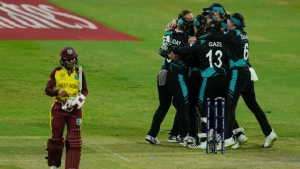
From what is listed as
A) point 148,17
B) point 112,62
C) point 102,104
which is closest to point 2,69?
point 112,62

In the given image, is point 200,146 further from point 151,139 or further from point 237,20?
point 237,20

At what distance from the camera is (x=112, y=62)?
91.6 ft

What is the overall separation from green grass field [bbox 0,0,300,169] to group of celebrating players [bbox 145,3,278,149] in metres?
0.41

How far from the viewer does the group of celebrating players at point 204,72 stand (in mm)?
16641

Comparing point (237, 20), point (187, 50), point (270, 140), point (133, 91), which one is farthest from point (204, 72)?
point (133, 91)

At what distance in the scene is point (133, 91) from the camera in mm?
24156

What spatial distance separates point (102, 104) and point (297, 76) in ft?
21.9

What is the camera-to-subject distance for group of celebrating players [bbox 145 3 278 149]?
16641 millimetres

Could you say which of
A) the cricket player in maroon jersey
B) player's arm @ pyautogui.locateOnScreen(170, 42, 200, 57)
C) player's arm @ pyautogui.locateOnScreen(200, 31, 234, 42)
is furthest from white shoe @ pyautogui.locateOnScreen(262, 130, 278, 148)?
the cricket player in maroon jersey

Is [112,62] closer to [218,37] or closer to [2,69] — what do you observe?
[2,69]

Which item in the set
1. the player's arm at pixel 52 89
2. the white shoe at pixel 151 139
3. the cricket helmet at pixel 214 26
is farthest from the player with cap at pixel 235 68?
the player's arm at pixel 52 89

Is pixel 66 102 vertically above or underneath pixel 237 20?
underneath

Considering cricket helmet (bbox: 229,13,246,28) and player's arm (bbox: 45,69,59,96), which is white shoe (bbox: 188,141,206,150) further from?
player's arm (bbox: 45,69,59,96)

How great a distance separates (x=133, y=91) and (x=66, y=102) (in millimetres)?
10145
